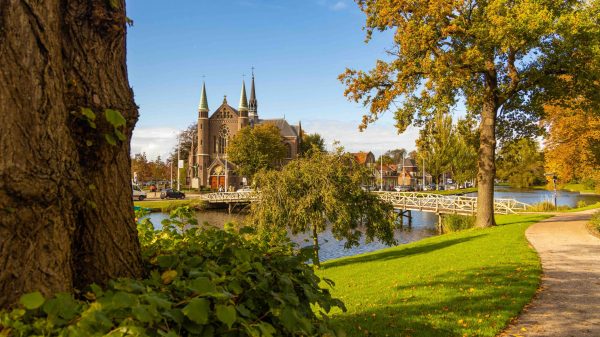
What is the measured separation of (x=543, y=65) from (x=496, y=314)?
13.3 metres

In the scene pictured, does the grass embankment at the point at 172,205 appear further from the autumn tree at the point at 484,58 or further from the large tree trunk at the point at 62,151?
the autumn tree at the point at 484,58

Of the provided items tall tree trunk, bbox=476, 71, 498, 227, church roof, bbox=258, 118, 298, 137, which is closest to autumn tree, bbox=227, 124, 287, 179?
church roof, bbox=258, 118, 298, 137

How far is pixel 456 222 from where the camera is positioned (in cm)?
2797

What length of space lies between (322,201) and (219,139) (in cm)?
6542

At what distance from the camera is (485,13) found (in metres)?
16.5

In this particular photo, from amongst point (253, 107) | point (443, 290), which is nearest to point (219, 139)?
point (253, 107)

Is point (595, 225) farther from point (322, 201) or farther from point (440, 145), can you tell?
point (322, 201)

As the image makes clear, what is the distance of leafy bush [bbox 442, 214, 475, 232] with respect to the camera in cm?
2685

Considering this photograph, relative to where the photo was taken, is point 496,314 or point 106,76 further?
point 496,314

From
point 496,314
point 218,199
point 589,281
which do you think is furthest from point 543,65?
point 218,199

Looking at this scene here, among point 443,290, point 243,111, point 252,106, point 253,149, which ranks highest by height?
point 252,106

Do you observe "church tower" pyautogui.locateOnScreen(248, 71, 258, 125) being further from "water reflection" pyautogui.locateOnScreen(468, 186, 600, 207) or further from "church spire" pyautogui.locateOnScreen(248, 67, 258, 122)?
"water reflection" pyautogui.locateOnScreen(468, 186, 600, 207)

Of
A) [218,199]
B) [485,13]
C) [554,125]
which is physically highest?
[485,13]

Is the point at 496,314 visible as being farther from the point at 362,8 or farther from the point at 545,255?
the point at 362,8
